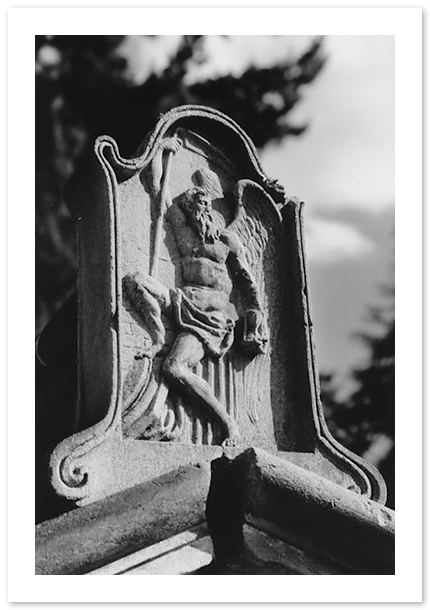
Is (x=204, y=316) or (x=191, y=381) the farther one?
(x=204, y=316)

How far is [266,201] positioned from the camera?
713cm

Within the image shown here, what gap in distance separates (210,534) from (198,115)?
2.88 m

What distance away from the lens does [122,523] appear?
15.9 feet

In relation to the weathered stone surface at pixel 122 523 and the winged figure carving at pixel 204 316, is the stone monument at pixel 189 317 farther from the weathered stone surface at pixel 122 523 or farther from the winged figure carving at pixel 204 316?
the weathered stone surface at pixel 122 523

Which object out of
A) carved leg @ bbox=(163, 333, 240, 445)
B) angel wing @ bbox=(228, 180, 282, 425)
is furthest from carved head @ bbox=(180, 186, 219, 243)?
carved leg @ bbox=(163, 333, 240, 445)

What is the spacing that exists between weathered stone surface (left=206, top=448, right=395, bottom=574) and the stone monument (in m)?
0.61

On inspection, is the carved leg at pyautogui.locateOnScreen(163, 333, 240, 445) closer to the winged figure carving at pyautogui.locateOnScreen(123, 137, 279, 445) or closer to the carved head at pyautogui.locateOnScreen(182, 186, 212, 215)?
the winged figure carving at pyautogui.locateOnScreen(123, 137, 279, 445)

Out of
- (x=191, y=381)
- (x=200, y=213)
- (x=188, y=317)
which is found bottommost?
(x=191, y=381)

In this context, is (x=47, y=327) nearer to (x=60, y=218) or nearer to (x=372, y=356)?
(x=60, y=218)

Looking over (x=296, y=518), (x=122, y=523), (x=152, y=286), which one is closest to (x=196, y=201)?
(x=152, y=286)

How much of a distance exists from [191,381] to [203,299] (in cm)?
54

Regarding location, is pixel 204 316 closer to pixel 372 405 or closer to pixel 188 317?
pixel 188 317

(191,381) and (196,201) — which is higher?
(196,201)
